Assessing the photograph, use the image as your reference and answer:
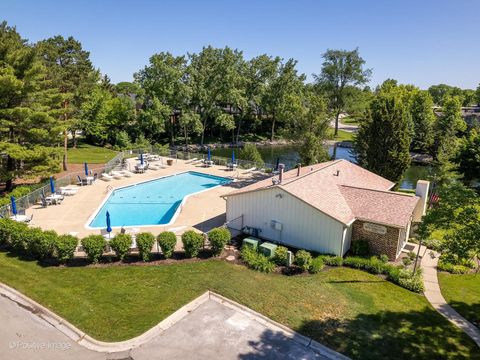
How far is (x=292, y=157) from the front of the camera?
176 ft

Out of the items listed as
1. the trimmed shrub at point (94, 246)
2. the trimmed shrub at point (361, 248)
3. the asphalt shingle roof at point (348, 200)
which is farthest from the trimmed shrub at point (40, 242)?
the trimmed shrub at point (361, 248)

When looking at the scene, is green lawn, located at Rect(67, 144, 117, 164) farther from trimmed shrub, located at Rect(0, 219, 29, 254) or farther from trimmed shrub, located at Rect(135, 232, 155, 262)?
trimmed shrub, located at Rect(135, 232, 155, 262)

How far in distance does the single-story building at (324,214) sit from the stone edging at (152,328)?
6.34m

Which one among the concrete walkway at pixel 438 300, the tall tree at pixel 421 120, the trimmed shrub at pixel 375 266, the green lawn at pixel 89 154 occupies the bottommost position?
the concrete walkway at pixel 438 300

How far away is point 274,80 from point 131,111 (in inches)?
1036

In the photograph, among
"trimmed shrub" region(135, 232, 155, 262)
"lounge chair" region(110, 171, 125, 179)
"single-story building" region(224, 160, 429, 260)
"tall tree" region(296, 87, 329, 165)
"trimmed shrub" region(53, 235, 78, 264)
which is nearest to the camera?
"trimmed shrub" region(53, 235, 78, 264)

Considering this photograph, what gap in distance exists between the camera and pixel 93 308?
38.8ft

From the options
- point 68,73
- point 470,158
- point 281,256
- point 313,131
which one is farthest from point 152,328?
point 68,73

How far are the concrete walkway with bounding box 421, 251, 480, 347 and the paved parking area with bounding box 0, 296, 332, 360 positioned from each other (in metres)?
5.94

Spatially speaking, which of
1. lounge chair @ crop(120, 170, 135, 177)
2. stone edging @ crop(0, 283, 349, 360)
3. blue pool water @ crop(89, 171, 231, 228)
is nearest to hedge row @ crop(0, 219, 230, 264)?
stone edging @ crop(0, 283, 349, 360)

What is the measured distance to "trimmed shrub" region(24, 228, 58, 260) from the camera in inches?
590

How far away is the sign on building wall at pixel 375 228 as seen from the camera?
1643 cm

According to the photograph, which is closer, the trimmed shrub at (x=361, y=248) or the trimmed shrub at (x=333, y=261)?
the trimmed shrub at (x=333, y=261)

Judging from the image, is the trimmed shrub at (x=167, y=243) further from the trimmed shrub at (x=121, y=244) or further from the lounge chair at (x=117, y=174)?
the lounge chair at (x=117, y=174)
